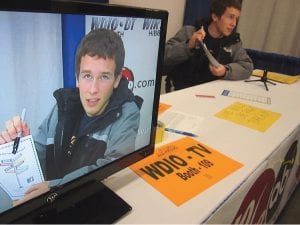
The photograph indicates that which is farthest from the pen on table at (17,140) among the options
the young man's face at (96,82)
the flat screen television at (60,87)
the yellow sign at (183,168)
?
the yellow sign at (183,168)

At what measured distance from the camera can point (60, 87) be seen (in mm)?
483

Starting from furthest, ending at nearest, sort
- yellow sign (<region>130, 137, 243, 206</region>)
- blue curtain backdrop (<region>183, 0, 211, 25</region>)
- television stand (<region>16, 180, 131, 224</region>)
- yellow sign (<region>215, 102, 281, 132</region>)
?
1. blue curtain backdrop (<region>183, 0, 211, 25</region>)
2. yellow sign (<region>215, 102, 281, 132</region>)
3. yellow sign (<region>130, 137, 243, 206</region>)
4. television stand (<region>16, 180, 131, 224</region>)

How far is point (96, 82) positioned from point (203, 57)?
1498 millimetres

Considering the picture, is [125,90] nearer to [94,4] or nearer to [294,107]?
[94,4]

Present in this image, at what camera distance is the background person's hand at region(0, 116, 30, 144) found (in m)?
0.43

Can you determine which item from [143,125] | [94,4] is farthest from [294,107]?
[94,4]

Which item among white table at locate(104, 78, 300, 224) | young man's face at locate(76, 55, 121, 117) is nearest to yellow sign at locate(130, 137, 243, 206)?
white table at locate(104, 78, 300, 224)

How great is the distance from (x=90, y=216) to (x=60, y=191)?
10 centimetres

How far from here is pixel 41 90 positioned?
45 cm

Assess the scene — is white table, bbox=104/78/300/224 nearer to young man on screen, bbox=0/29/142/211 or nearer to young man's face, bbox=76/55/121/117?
young man on screen, bbox=0/29/142/211

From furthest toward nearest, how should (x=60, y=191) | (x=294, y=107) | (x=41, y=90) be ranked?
(x=294, y=107), (x=60, y=191), (x=41, y=90)

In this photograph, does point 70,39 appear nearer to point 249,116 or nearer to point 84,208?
point 84,208

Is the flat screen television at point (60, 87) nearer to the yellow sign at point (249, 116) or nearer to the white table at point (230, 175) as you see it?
the white table at point (230, 175)

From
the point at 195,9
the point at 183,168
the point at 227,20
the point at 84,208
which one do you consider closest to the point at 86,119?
the point at 84,208
